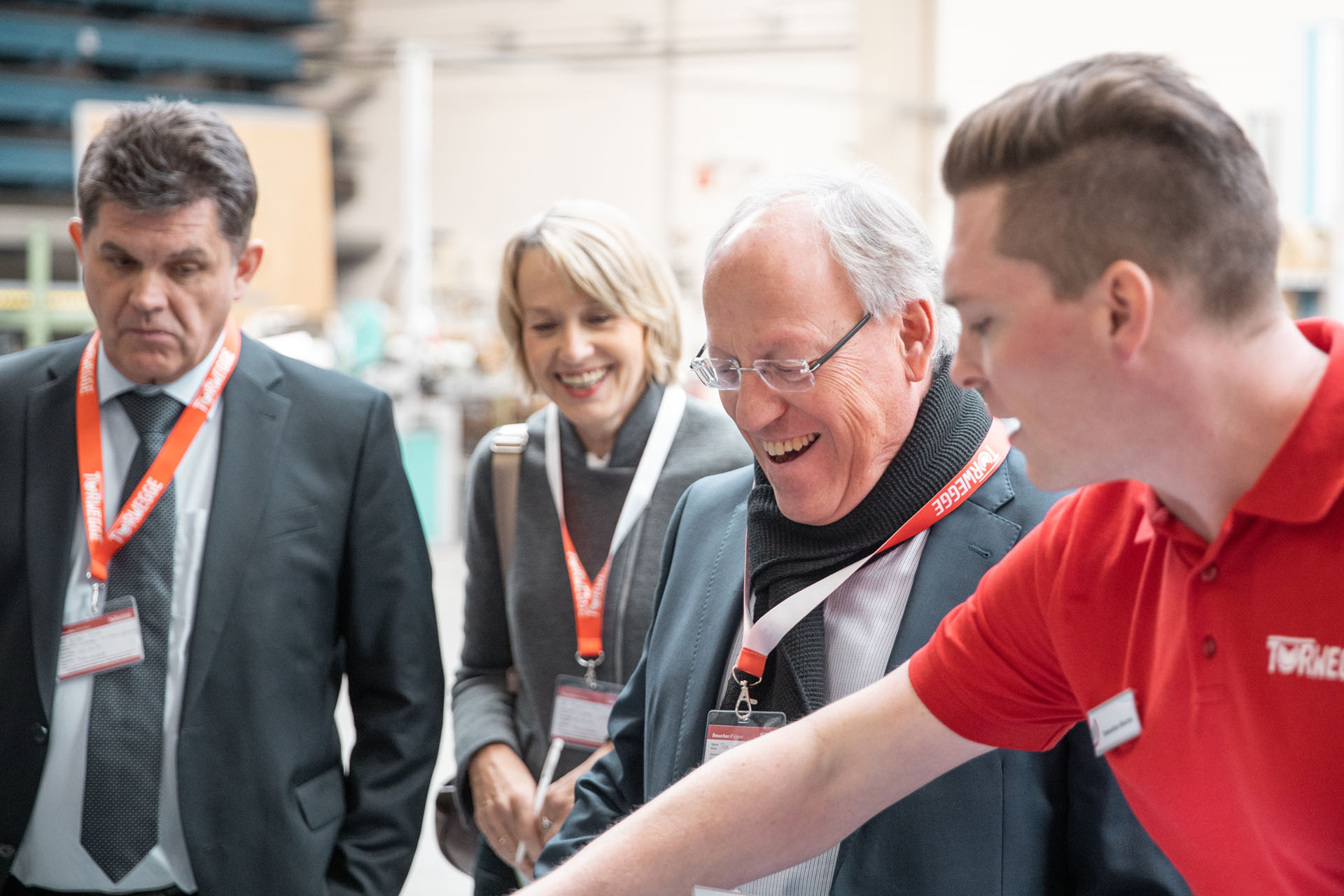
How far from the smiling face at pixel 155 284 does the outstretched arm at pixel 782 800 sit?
112cm

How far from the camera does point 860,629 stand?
1.36 meters

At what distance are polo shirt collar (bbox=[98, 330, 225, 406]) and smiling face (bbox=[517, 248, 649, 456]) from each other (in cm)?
61

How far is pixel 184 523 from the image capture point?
5.93ft

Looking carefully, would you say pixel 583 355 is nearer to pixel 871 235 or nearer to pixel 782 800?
pixel 871 235

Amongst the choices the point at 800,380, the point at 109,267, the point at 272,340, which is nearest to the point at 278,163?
the point at 272,340

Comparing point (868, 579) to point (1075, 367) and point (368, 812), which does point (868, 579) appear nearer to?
point (1075, 367)

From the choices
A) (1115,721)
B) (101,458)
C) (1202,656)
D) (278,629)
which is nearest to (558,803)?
(278,629)

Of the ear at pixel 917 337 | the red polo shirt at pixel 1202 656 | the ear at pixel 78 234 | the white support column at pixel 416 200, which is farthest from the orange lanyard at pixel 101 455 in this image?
the white support column at pixel 416 200

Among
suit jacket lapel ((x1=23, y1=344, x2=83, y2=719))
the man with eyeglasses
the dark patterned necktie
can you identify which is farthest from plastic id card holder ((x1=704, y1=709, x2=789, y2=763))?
suit jacket lapel ((x1=23, y1=344, x2=83, y2=719))

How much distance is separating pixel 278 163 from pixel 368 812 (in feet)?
38.5

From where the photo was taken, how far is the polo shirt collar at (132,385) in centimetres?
186

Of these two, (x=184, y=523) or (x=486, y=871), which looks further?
(x=486, y=871)

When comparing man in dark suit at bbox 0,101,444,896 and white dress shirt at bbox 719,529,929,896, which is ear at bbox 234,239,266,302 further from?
white dress shirt at bbox 719,529,929,896

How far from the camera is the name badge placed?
3.15ft
